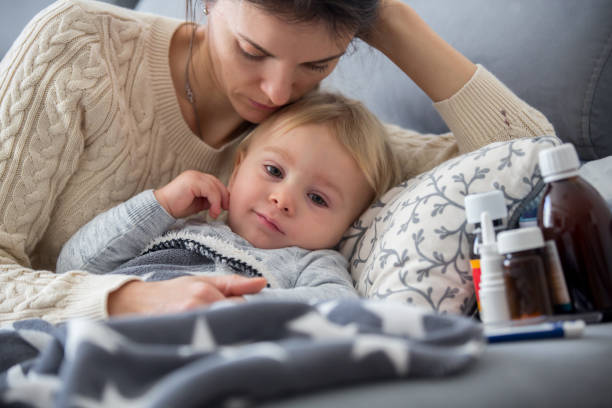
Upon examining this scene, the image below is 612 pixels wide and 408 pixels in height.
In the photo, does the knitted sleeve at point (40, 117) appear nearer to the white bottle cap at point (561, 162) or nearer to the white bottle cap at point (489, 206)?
the white bottle cap at point (489, 206)

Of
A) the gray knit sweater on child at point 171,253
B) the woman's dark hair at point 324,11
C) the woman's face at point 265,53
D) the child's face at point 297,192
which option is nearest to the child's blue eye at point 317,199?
the child's face at point 297,192

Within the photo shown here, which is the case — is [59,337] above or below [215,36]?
below

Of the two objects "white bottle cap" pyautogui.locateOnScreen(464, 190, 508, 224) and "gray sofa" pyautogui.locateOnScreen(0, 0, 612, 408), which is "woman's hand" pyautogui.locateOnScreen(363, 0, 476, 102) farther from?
"white bottle cap" pyautogui.locateOnScreen(464, 190, 508, 224)

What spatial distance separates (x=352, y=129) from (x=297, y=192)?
0.22 m

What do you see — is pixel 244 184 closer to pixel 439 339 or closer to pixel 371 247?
pixel 371 247

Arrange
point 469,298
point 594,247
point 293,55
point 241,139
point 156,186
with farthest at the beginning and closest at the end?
point 241,139
point 156,186
point 293,55
point 469,298
point 594,247

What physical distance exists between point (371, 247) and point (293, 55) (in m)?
0.39

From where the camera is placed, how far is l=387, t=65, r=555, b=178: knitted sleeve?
1.17 m

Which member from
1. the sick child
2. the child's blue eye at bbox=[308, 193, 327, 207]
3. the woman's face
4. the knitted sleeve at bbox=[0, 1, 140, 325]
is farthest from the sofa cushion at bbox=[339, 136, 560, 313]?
the knitted sleeve at bbox=[0, 1, 140, 325]

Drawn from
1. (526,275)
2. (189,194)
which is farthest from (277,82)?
(526,275)

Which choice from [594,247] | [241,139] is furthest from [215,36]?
[594,247]

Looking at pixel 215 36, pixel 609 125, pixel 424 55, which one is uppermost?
pixel 215 36

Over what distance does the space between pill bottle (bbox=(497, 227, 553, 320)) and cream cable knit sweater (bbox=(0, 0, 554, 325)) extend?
0.57 metres

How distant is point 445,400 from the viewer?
0.39 meters
